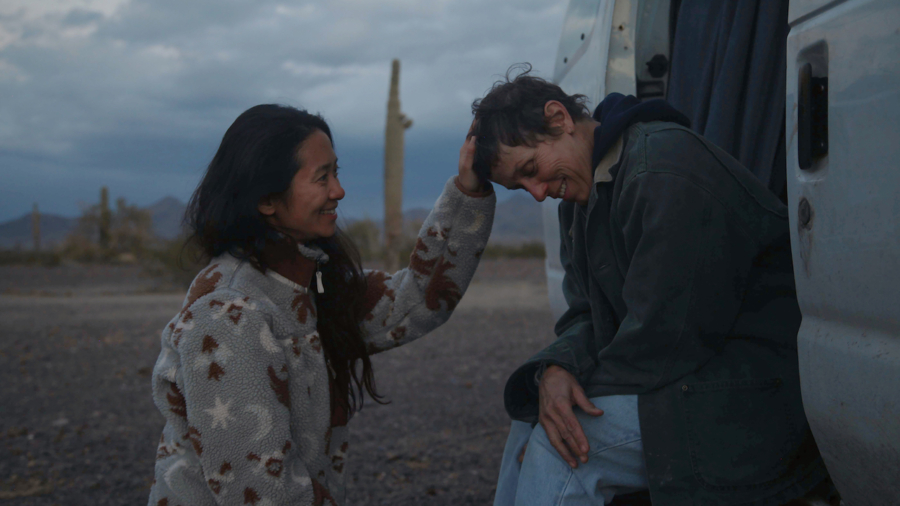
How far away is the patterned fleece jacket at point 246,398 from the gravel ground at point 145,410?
1352mm

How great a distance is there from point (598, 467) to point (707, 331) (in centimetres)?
40

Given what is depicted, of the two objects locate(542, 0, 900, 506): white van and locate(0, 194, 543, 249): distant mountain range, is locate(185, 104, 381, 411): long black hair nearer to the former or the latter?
locate(542, 0, 900, 506): white van

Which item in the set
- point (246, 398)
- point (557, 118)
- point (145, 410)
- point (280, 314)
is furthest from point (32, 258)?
point (557, 118)

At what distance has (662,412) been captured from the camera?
1561mm

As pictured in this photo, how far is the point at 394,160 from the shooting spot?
47.5 feet

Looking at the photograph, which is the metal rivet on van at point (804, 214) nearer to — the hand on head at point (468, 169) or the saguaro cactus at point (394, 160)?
the hand on head at point (468, 169)

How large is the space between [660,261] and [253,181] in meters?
1.06

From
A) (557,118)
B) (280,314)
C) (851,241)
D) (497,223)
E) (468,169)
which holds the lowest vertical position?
(497,223)

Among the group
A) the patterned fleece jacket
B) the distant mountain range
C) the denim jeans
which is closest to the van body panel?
the denim jeans

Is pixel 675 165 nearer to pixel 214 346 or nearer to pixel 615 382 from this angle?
pixel 615 382

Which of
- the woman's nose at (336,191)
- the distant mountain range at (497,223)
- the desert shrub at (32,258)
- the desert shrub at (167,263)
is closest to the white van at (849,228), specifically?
the woman's nose at (336,191)

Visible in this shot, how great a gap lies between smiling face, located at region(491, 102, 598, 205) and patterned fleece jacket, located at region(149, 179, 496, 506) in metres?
0.31

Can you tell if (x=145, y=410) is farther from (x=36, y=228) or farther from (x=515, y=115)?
(x=36, y=228)

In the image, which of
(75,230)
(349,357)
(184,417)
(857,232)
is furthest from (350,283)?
(75,230)
